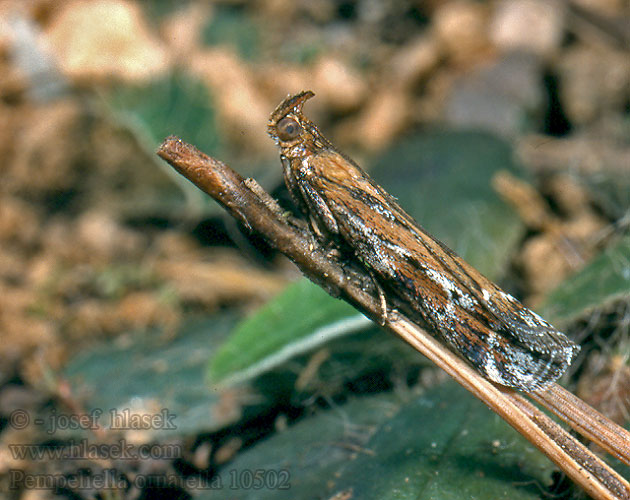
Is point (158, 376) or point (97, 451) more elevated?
point (158, 376)

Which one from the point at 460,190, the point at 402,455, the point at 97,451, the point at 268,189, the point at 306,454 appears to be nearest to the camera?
the point at 402,455

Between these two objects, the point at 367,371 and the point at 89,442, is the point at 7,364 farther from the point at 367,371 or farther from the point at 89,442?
the point at 367,371

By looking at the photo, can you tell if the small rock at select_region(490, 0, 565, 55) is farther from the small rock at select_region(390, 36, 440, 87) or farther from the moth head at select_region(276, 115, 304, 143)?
the moth head at select_region(276, 115, 304, 143)

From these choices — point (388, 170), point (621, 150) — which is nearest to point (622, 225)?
point (388, 170)

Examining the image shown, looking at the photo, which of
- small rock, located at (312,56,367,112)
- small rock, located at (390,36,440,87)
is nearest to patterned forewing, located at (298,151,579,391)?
small rock, located at (312,56,367,112)

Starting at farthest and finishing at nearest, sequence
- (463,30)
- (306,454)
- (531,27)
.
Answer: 1. (463,30)
2. (531,27)
3. (306,454)

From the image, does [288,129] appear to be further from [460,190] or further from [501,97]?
[501,97]

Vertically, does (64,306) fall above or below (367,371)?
above

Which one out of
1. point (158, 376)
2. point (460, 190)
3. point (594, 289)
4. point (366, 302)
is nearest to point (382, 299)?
point (366, 302)
